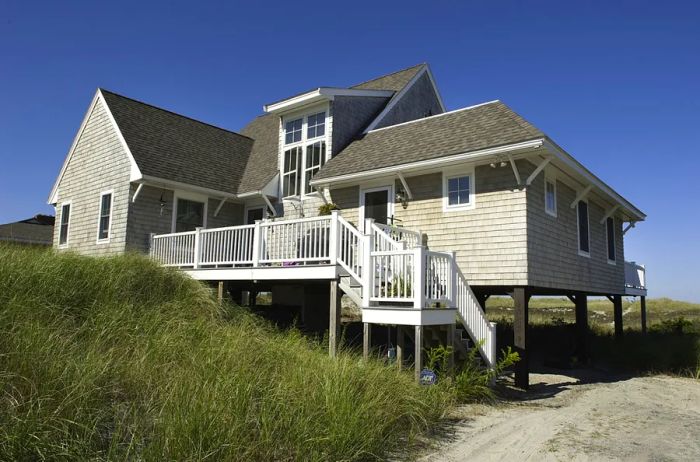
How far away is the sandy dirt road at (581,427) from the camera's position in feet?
20.9

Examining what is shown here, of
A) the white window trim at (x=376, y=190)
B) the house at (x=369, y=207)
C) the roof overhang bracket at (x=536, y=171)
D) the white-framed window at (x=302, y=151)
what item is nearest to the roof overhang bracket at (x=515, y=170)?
the house at (x=369, y=207)

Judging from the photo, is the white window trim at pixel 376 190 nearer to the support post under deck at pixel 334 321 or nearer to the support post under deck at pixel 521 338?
the support post under deck at pixel 334 321

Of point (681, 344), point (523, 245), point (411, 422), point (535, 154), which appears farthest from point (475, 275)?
point (681, 344)

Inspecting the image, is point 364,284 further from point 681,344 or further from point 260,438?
point 681,344

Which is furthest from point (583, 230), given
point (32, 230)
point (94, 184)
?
point (32, 230)

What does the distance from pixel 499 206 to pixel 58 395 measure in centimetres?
936

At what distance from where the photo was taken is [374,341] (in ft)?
54.6

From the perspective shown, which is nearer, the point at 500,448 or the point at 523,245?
the point at 500,448

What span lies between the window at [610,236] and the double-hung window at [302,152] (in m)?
9.90

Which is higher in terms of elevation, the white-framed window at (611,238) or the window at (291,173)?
the window at (291,173)

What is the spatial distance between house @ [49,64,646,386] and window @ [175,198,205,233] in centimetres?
5

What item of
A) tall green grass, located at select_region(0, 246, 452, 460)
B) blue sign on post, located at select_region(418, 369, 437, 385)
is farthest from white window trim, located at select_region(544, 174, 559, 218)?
tall green grass, located at select_region(0, 246, 452, 460)

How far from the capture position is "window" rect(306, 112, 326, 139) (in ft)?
52.7

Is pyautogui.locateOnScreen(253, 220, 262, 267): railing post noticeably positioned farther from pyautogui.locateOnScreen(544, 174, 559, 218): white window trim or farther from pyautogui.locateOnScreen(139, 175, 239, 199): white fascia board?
pyautogui.locateOnScreen(544, 174, 559, 218): white window trim
